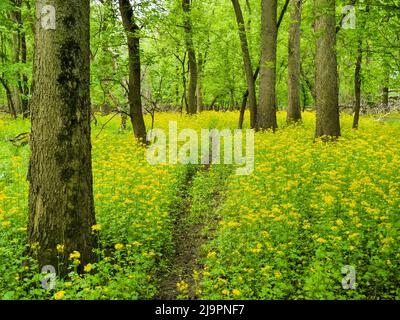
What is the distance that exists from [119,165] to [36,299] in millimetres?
5346

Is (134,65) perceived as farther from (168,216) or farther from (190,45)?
(168,216)

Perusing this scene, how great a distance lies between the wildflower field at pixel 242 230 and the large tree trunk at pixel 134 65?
2.51 m

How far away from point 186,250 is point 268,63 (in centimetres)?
966

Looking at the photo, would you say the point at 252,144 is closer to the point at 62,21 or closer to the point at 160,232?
the point at 160,232

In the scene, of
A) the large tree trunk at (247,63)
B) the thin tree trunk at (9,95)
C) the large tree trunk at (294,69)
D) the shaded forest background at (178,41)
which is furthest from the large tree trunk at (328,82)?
the thin tree trunk at (9,95)

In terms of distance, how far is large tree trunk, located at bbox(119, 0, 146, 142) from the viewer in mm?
11475

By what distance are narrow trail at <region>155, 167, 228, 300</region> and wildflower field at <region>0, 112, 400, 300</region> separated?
0.04 meters

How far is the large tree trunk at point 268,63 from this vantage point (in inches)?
556

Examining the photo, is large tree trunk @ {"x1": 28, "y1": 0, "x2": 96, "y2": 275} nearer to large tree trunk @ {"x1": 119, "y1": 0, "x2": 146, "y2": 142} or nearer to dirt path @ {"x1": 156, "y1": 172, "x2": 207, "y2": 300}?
dirt path @ {"x1": 156, "y1": 172, "x2": 207, "y2": 300}

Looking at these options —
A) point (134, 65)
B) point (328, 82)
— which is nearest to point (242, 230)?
point (328, 82)

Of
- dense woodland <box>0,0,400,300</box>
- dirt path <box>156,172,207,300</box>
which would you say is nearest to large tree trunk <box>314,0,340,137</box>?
dense woodland <box>0,0,400,300</box>

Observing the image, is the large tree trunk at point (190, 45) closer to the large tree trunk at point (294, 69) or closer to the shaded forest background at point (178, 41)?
the shaded forest background at point (178, 41)

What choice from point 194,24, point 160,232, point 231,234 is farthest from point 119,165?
point 194,24

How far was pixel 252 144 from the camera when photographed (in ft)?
38.3
